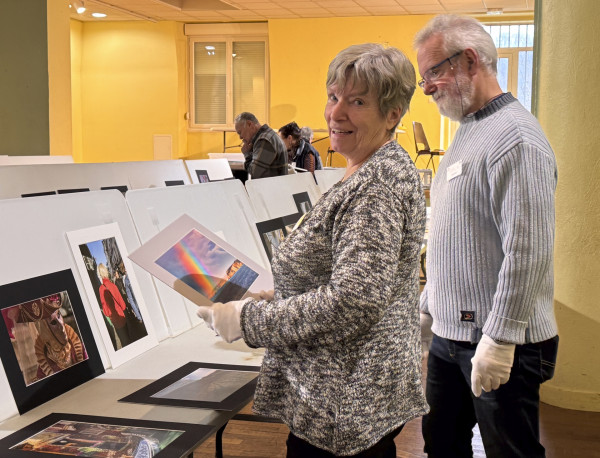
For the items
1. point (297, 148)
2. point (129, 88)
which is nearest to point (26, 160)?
point (297, 148)

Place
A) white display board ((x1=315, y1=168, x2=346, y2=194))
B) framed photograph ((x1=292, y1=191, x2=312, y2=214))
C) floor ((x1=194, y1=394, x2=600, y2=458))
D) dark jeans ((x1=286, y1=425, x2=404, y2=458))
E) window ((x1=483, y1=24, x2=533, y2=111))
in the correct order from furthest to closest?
window ((x1=483, y1=24, x2=533, y2=111)) < white display board ((x1=315, y1=168, x2=346, y2=194)) < framed photograph ((x1=292, y1=191, x2=312, y2=214)) < floor ((x1=194, y1=394, x2=600, y2=458)) < dark jeans ((x1=286, y1=425, x2=404, y2=458))

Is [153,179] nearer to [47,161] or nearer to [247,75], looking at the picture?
[47,161]

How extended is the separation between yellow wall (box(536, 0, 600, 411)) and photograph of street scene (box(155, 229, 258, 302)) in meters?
2.50

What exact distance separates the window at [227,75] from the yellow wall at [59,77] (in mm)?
6641

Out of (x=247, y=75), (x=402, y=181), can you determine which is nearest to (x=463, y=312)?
(x=402, y=181)

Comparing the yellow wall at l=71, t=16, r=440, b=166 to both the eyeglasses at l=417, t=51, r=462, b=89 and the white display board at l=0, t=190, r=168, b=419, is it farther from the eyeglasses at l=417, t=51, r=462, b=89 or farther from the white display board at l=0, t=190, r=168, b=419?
the white display board at l=0, t=190, r=168, b=419

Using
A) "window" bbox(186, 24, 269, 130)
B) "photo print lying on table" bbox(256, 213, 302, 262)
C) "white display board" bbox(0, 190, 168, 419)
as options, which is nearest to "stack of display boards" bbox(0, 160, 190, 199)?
"photo print lying on table" bbox(256, 213, 302, 262)

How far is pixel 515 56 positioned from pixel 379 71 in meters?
12.9

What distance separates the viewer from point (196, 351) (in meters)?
1.87

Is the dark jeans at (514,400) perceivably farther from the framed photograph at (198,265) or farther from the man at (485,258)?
the framed photograph at (198,265)

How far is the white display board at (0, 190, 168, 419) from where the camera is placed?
4.89 feet

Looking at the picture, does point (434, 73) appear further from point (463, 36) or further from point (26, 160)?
point (26, 160)

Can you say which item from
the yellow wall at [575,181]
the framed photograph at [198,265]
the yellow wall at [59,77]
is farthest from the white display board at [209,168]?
the framed photograph at [198,265]

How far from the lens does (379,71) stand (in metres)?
1.26
